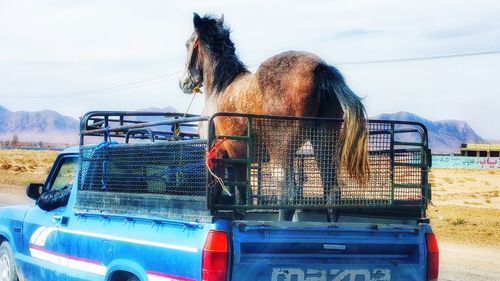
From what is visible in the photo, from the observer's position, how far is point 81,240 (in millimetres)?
6699

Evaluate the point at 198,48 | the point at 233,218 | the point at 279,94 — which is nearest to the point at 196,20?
the point at 198,48

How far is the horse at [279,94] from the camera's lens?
19.9ft

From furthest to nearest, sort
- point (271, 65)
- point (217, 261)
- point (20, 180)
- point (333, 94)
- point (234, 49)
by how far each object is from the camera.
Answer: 1. point (20, 180)
2. point (234, 49)
3. point (271, 65)
4. point (333, 94)
5. point (217, 261)

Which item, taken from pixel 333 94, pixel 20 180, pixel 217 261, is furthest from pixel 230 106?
pixel 20 180

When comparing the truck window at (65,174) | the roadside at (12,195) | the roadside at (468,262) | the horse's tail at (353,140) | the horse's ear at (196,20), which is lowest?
the roadside at (468,262)

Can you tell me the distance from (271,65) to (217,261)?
348cm

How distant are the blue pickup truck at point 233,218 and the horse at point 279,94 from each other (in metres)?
→ 0.12

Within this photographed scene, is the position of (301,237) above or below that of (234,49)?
below

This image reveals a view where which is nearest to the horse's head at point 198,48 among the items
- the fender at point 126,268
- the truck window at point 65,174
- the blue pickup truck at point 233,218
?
the truck window at point 65,174

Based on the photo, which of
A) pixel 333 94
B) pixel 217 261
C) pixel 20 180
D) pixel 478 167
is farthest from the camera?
pixel 478 167

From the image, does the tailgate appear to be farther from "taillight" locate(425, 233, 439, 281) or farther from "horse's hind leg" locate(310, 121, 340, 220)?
"horse's hind leg" locate(310, 121, 340, 220)

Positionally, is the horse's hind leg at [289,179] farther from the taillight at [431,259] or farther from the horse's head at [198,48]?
the horse's head at [198,48]

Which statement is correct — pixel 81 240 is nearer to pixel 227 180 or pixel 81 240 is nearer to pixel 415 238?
pixel 227 180

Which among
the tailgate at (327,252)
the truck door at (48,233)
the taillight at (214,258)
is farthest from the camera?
the truck door at (48,233)
